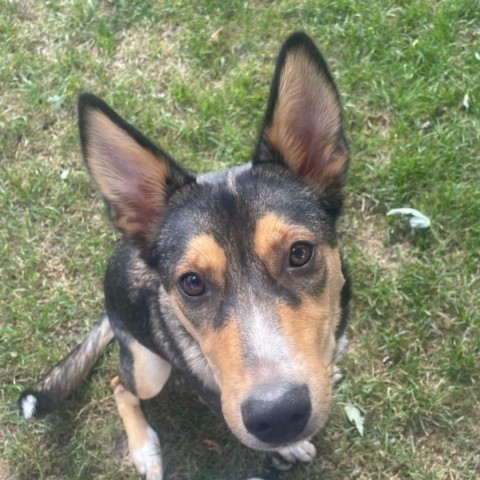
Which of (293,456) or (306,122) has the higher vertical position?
(306,122)

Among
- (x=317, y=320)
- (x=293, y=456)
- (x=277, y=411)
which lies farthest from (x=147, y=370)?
(x=277, y=411)

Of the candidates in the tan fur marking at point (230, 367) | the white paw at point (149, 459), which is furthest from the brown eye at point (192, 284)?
the white paw at point (149, 459)

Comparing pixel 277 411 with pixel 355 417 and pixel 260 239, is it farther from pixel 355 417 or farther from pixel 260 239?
pixel 355 417

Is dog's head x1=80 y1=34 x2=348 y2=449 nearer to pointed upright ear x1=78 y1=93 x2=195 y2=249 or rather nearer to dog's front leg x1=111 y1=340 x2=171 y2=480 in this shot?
pointed upright ear x1=78 y1=93 x2=195 y2=249

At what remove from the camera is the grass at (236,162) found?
190 inches

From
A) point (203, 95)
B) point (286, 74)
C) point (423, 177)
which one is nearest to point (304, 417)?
point (286, 74)

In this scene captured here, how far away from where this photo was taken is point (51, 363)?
205 inches

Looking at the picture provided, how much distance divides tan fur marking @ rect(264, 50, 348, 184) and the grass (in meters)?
1.77

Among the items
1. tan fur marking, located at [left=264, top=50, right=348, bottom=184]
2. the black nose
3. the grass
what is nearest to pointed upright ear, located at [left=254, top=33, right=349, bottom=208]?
tan fur marking, located at [left=264, top=50, right=348, bottom=184]

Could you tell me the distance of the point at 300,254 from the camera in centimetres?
333

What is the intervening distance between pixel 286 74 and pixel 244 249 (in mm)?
801

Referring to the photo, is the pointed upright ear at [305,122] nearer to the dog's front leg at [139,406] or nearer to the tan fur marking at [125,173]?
the tan fur marking at [125,173]

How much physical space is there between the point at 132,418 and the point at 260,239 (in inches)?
80.5

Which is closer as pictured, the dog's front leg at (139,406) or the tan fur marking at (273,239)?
the tan fur marking at (273,239)
